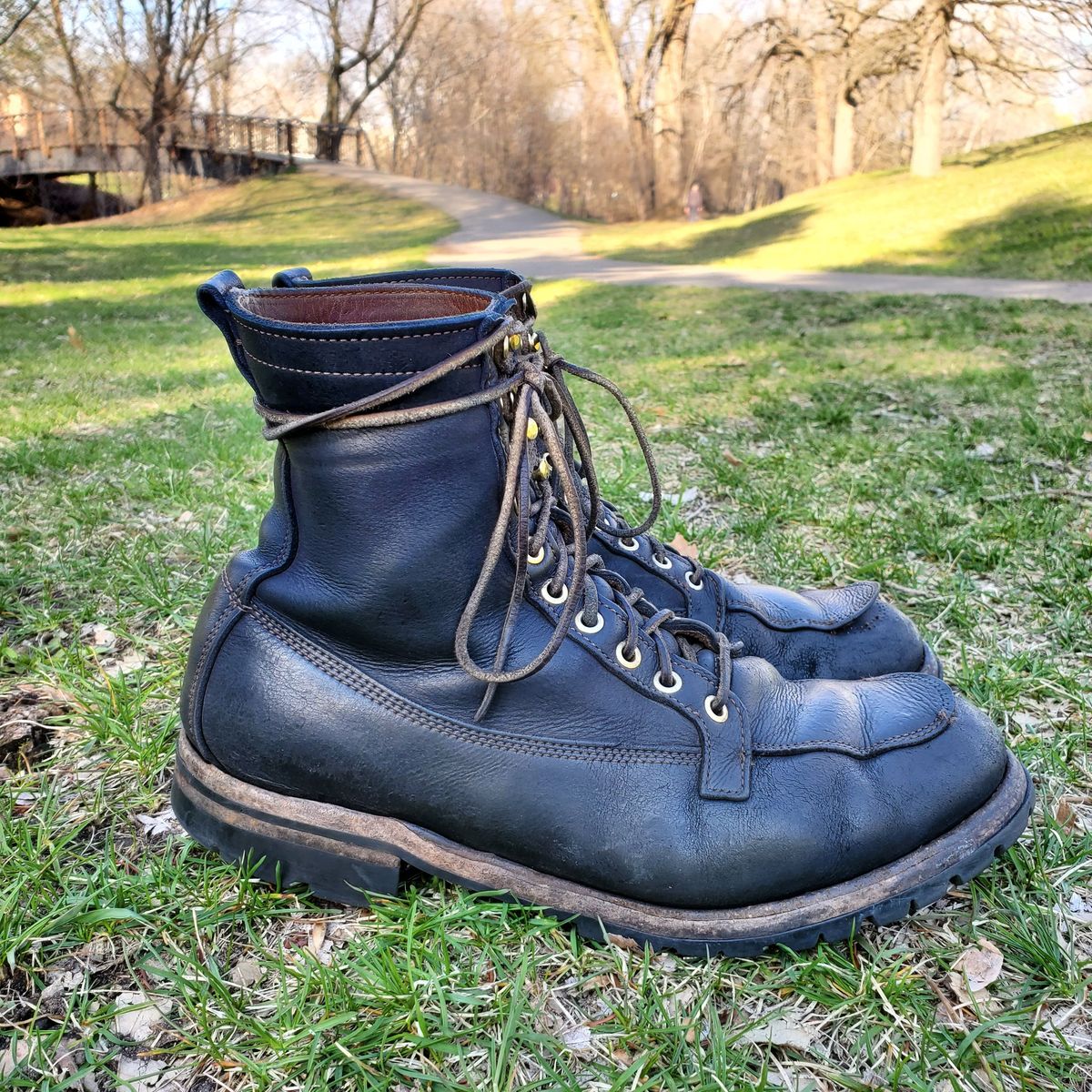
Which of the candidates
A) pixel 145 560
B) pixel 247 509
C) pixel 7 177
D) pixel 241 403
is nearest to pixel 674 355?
pixel 241 403

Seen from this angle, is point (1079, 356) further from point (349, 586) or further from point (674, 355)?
point (349, 586)

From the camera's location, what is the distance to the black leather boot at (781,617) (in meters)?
1.77

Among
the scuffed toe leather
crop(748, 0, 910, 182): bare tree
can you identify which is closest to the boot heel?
the scuffed toe leather

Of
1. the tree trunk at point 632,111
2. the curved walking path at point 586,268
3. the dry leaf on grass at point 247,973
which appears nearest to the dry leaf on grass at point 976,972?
the dry leaf on grass at point 247,973

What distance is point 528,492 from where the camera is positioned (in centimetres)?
125

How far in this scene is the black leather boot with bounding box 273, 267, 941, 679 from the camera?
5.81 ft

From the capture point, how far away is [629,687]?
131 cm

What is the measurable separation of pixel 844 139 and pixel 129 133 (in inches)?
824

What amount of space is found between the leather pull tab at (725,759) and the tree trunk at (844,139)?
994 inches

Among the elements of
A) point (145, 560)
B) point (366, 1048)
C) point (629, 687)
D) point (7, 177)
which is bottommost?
point (366, 1048)

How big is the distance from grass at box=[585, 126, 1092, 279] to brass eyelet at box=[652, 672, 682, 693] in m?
11.1

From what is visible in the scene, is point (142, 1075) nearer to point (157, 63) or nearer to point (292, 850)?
point (292, 850)

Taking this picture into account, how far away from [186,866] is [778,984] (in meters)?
0.93

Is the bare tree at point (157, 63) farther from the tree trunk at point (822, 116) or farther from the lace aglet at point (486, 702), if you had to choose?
the lace aglet at point (486, 702)
